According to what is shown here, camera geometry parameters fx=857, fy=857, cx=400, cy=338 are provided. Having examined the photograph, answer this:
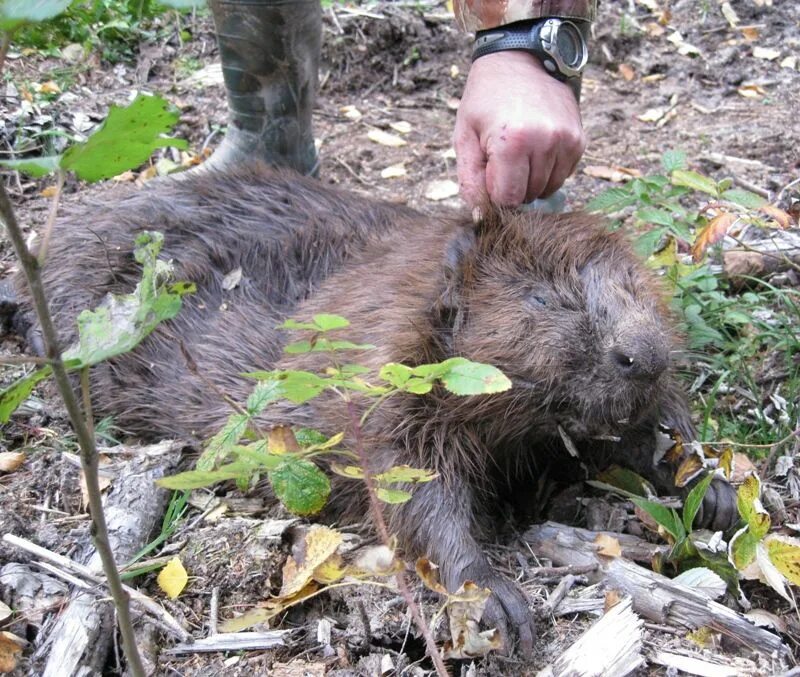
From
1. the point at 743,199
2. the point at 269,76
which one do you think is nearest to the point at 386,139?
the point at 269,76

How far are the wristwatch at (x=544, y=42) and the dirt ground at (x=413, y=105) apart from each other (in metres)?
1.54

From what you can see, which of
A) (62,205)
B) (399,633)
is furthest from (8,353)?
(399,633)

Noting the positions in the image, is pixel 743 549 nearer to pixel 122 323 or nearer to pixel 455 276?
pixel 455 276

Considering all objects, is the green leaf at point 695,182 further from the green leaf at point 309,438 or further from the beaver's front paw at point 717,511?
the green leaf at point 309,438

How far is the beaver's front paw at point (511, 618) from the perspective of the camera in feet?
6.29

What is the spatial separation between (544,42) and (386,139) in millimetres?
2772

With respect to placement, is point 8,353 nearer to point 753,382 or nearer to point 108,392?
point 108,392

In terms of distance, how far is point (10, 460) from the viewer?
264cm

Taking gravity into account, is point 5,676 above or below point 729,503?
above

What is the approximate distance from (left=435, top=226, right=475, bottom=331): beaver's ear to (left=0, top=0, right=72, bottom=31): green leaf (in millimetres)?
1385

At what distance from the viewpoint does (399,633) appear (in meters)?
1.94

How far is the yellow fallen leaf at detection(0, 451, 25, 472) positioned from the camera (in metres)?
2.62

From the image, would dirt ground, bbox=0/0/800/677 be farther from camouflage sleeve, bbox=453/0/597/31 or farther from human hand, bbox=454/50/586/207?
camouflage sleeve, bbox=453/0/597/31

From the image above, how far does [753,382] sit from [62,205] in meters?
2.91
